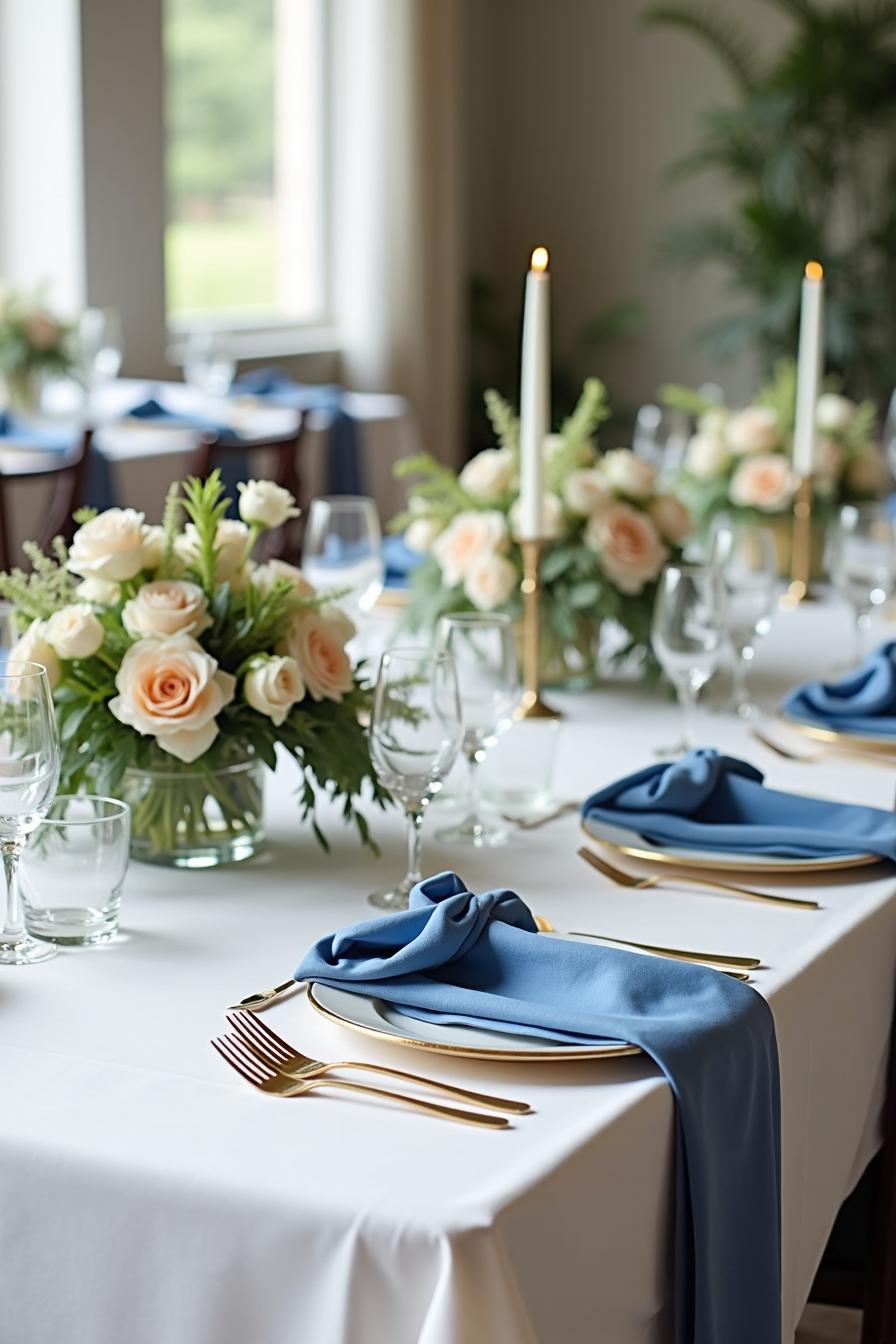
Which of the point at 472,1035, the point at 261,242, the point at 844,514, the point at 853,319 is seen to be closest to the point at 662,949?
the point at 472,1035

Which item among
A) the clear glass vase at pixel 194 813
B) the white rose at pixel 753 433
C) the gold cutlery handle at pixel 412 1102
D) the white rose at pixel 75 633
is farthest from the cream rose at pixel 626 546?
the gold cutlery handle at pixel 412 1102

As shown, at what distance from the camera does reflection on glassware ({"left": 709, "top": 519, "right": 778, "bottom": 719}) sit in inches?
80.8

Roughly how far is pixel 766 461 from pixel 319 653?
1.43 m

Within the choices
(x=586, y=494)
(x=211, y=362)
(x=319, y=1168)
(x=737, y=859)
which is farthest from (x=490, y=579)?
(x=211, y=362)

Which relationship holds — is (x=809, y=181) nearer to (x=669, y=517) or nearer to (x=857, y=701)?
(x=669, y=517)

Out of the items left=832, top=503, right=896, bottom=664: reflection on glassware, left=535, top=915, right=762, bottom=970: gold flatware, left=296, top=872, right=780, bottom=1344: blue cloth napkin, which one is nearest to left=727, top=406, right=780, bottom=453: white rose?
left=832, top=503, right=896, bottom=664: reflection on glassware

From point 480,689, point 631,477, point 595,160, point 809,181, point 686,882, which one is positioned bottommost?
point 686,882

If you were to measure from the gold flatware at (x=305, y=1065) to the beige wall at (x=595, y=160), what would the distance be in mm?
7195

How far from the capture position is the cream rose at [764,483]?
277 centimetres

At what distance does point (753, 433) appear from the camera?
9.23 ft

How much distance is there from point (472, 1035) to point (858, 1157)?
1.78ft

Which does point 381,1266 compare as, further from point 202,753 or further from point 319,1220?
point 202,753

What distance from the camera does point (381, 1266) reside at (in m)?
0.93

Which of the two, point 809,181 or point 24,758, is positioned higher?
point 809,181
